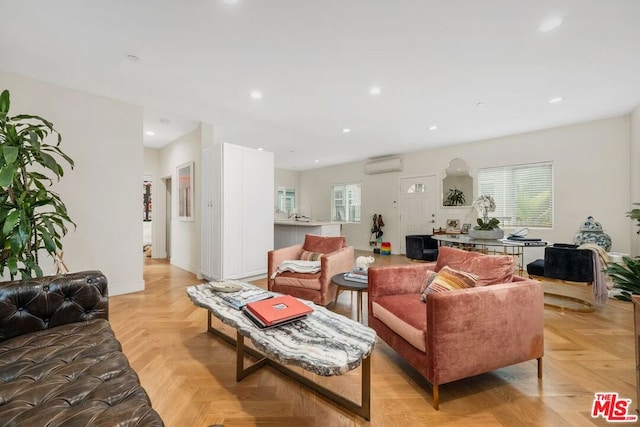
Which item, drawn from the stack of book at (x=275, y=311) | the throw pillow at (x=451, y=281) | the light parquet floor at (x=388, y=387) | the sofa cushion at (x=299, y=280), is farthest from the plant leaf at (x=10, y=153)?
the throw pillow at (x=451, y=281)

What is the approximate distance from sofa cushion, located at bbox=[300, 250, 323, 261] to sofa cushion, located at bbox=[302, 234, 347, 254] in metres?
0.08

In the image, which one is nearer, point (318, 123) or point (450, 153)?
point (318, 123)

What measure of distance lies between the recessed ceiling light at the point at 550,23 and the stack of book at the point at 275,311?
2.78 m

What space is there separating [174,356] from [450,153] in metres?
6.08

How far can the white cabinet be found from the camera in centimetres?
397

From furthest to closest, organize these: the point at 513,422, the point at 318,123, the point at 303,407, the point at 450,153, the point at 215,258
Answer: the point at 450,153 < the point at 318,123 < the point at 215,258 < the point at 303,407 < the point at 513,422

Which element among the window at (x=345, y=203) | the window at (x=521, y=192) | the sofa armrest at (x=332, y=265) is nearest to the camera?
the sofa armrest at (x=332, y=265)

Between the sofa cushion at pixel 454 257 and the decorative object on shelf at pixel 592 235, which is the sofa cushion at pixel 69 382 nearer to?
the sofa cushion at pixel 454 257

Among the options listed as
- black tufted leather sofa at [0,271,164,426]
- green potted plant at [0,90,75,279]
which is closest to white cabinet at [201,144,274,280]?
green potted plant at [0,90,75,279]

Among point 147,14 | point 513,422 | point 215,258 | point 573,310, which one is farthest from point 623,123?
point 215,258

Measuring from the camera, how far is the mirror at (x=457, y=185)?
229 inches

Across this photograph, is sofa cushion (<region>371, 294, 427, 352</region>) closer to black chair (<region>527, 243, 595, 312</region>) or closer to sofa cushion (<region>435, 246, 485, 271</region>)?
sofa cushion (<region>435, 246, 485, 271</region>)

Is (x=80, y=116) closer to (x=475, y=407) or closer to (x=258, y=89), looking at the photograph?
(x=258, y=89)

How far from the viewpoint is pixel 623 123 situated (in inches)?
160
